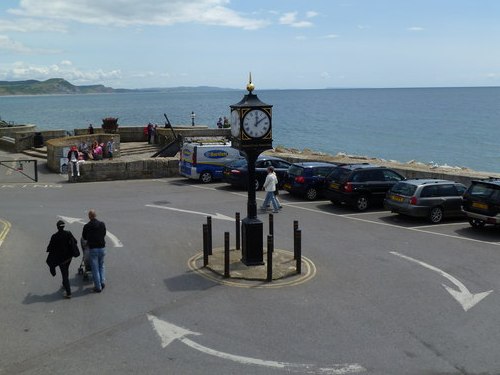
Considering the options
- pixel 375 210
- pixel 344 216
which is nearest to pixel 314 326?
pixel 344 216

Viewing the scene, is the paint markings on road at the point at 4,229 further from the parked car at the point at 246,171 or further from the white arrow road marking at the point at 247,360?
the parked car at the point at 246,171

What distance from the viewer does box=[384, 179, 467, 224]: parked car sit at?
59.0ft

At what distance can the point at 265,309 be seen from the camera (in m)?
10.1

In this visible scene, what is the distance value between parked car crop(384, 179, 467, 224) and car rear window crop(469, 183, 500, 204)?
1353 millimetres

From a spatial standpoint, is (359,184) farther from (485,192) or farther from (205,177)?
(205,177)

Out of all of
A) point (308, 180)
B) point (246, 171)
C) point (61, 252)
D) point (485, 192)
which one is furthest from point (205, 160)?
point (61, 252)

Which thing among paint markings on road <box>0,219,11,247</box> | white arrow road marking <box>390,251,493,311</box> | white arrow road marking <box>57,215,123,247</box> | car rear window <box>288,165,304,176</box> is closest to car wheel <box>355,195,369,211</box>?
car rear window <box>288,165,304,176</box>

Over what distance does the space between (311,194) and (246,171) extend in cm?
320

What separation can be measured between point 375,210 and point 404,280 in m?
8.69

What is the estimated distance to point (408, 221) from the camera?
61.0 ft

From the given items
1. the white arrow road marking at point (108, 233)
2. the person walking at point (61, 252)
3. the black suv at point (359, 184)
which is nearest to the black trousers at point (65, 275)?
the person walking at point (61, 252)

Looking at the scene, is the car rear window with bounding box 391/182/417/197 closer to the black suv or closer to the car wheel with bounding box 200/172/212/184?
the black suv

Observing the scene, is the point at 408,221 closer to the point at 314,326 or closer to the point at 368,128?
the point at 314,326

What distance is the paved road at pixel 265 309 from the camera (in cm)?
809
